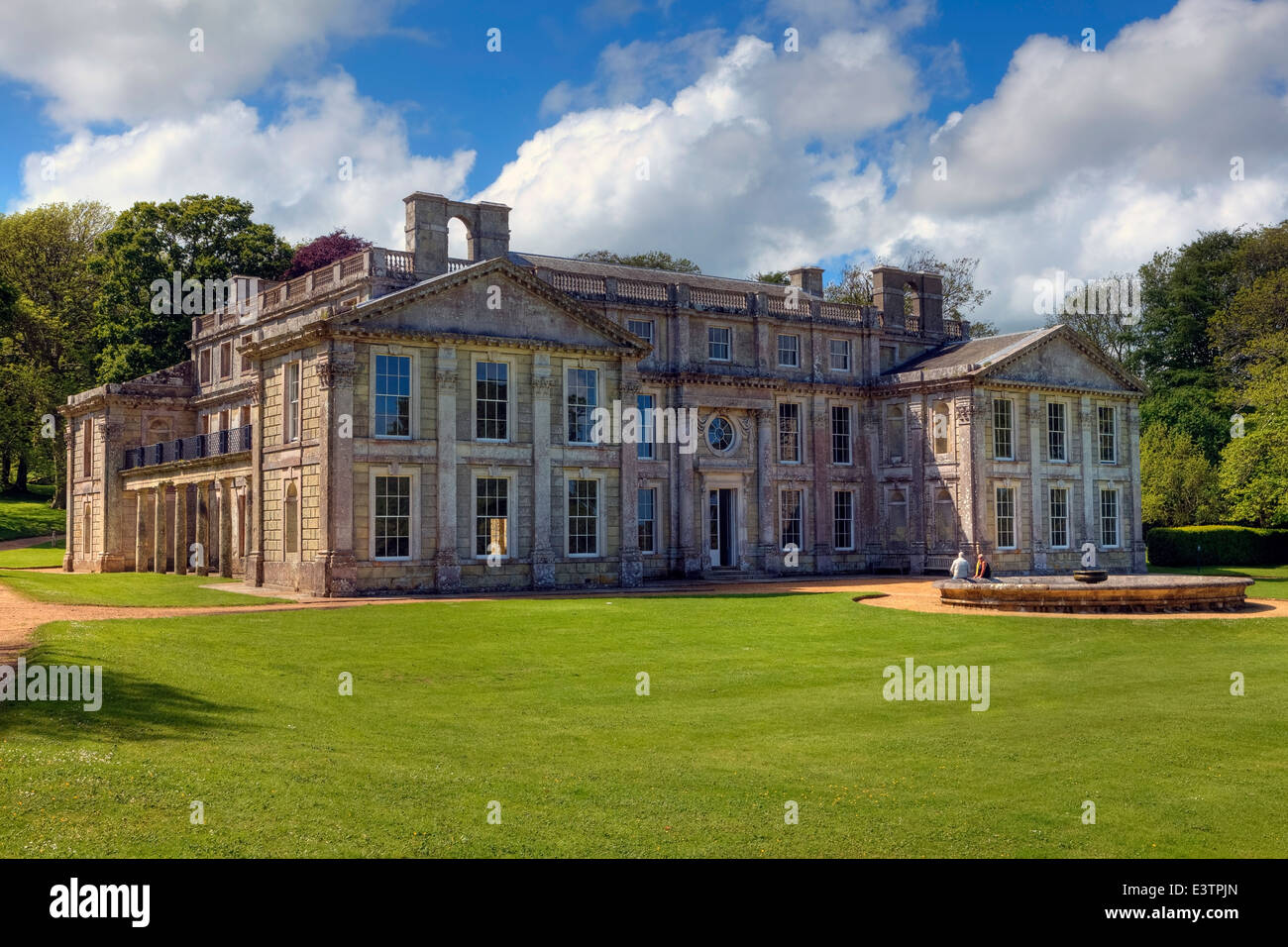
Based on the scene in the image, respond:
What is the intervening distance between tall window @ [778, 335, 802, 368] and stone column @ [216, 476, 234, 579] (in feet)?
74.6

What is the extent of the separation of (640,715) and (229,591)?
21.9m

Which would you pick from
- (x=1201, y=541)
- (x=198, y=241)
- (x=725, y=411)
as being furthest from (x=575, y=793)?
(x=198, y=241)

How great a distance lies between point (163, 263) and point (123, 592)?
33209 mm

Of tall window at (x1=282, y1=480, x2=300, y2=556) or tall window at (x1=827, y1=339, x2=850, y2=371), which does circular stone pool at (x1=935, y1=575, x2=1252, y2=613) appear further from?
tall window at (x1=827, y1=339, x2=850, y2=371)

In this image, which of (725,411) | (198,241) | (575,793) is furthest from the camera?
(198,241)

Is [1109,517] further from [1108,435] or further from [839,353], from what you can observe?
[839,353]

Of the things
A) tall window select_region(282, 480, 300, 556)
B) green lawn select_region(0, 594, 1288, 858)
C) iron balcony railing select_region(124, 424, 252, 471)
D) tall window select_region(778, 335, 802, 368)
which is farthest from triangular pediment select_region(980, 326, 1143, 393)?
iron balcony railing select_region(124, 424, 252, 471)

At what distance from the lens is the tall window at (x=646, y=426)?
148ft

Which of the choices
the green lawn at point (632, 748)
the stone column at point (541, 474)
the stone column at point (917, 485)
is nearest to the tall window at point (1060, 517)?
the stone column at point (917, 485)

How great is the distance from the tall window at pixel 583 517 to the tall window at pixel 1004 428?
1892cm

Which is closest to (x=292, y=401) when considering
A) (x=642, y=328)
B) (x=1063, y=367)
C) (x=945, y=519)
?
(x=642, y=328)

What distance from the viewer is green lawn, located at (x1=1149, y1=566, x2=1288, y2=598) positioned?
36.2 m
